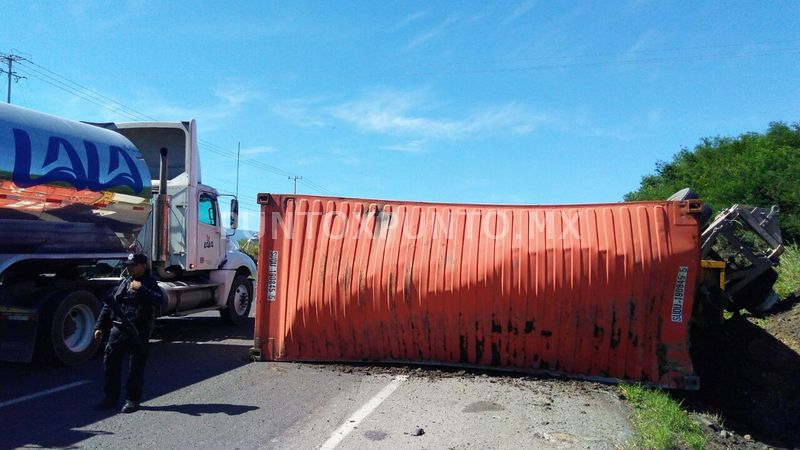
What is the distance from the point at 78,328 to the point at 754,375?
390 inches

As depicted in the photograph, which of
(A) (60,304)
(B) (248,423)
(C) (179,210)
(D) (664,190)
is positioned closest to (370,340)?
(B) (248,423)

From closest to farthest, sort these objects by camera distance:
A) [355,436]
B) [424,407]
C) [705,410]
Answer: [355,436]
[424,407]
[705,410]

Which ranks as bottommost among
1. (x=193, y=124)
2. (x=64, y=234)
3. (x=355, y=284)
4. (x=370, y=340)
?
(x=370, y=340)

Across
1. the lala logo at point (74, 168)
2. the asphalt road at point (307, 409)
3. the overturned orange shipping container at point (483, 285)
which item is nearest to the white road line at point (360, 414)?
the asphalt road at point (307, 409)

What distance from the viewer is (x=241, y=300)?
1339cm

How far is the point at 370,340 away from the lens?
27.2 feet

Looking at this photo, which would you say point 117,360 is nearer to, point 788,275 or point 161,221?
point 161,221

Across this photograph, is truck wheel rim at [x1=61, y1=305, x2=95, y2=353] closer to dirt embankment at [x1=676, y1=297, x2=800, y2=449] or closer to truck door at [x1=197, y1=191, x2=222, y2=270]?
truck door at [x1=197, y1=191, x2=222, y2=270]

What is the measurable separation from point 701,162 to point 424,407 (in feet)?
115

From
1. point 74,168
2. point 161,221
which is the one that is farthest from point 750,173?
point 74,168

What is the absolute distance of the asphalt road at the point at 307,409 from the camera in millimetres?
5441

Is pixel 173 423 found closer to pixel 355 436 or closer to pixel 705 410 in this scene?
pixel 355 436

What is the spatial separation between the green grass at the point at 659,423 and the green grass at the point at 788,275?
6.85 metres

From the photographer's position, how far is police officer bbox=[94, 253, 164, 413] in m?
6.35
